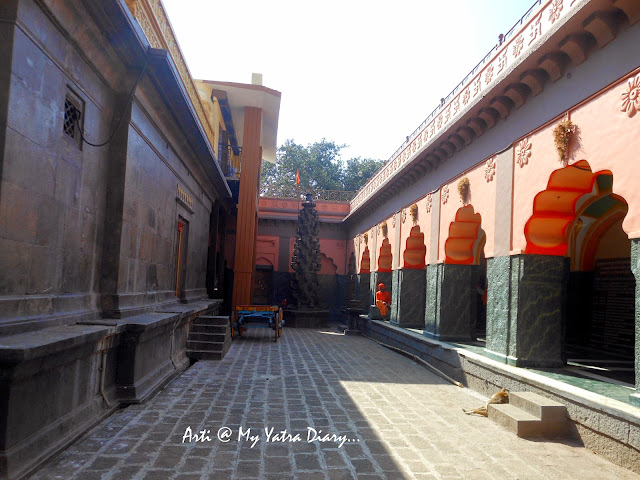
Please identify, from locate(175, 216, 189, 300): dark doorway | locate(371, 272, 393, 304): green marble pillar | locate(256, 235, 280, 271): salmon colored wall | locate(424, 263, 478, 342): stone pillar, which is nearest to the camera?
locate(424, 263, 478, 342): stone pillar

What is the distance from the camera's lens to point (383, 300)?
1606 centimetres

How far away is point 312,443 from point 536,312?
4.14m

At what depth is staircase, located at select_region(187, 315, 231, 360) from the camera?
959cm

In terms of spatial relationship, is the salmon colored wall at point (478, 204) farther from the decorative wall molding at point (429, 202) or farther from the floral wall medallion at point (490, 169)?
the decorative wall molding at point (429, 202)

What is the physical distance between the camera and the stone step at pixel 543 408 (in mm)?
5418

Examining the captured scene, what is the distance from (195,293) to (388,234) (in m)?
6.55

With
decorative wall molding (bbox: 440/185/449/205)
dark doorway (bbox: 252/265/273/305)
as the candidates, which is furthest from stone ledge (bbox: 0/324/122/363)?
dark doorway (bbox: 252/265/273/305)

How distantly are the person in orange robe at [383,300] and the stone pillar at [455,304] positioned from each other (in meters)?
5.07

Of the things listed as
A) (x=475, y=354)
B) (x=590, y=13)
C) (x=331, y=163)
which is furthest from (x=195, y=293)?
(x=331, y=163)

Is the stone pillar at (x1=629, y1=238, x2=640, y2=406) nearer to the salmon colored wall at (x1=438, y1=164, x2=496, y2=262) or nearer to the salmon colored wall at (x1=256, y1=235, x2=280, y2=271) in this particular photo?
the salmon colored wall at (x1=438, y1=164, x2=496, y2=262)

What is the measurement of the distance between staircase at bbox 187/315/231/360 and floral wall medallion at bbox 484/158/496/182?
6.03 meters

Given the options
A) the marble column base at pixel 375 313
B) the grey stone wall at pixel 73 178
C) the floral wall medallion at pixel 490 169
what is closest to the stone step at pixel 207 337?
the grey stone wall at pixel 73 178

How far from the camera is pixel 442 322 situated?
10.4 meters

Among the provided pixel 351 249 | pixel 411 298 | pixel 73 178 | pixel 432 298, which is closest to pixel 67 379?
pixel 73 178
